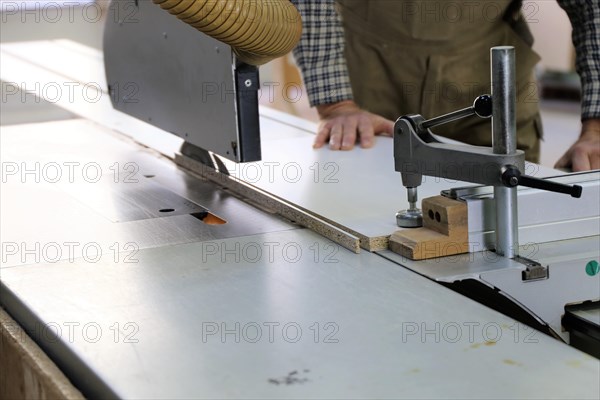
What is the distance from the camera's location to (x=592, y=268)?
1.24 meters

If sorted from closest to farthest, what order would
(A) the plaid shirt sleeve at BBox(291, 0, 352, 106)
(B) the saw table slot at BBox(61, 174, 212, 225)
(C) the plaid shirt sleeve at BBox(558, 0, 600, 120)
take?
(B) the saw table slot at BBox(61, 174, 212, 225) → (C) the plaid shirt sleeve at BBox(558, 0, 600, 120) → (A) the plaid shirt sleeve at BBox(291, 0, 352, 106)

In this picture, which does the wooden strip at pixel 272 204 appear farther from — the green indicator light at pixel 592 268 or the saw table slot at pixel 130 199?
the green indicator light at pixel 592 268

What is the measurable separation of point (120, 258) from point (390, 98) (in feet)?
3.95

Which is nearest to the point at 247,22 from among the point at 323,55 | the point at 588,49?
the point at 323,55

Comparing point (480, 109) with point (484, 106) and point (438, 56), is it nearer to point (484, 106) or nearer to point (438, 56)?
point (484, 106)

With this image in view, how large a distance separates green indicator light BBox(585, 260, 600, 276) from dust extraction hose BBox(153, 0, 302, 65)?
518 mm

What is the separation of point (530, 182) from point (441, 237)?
15cm

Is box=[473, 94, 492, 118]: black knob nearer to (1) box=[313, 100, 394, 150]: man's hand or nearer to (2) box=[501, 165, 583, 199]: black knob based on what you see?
(2) box=[501, 165, 583, 199]: black knob

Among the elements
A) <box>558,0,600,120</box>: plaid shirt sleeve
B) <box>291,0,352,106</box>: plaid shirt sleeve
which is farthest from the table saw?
<box>558,0,600,120</box>: plaid shirt sleeve

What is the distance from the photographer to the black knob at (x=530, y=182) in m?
1.15

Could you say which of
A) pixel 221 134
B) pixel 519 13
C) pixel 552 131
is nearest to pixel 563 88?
pixel 552 131

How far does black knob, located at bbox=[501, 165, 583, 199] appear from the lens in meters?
1.15

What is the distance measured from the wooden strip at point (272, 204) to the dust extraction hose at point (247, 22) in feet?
0.77

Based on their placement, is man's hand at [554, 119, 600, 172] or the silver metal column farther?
man's hand at [554, 119, 600, 172]
